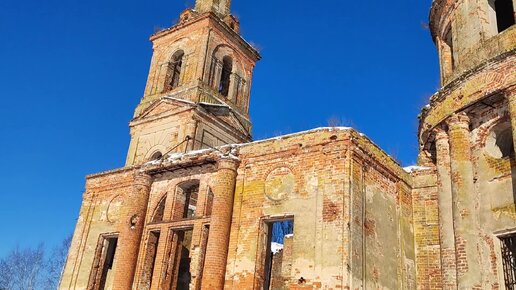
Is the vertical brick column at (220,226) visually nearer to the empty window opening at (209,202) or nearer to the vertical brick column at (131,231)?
the empty window opening at (209,202)

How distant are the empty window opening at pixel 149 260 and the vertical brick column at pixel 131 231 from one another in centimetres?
28

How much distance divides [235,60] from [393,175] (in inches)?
419

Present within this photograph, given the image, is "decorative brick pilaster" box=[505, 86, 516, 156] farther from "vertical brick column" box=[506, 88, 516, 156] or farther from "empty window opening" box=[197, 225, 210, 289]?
"empty window opening" box=[197, 225, 210, 289]

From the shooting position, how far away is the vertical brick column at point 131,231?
13.9 meters

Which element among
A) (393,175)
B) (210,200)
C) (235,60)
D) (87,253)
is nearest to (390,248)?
(393,175)

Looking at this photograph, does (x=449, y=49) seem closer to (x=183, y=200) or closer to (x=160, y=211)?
(x=183, y=200)

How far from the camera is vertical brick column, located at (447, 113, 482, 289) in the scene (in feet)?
33.2

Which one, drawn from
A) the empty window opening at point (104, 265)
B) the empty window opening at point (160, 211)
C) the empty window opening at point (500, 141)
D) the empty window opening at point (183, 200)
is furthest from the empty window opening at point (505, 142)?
the empty window opening at point (104, 265)

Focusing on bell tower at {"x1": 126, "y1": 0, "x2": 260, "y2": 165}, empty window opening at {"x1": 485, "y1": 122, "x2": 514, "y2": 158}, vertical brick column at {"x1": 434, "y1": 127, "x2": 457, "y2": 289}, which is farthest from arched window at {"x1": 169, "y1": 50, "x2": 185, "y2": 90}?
empty window opening at {"x1": 485, "y1": 122, "x2": 514, "y2": 158}

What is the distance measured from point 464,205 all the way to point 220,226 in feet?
18.6

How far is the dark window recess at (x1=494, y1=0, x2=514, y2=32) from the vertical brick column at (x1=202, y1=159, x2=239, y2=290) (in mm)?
7682

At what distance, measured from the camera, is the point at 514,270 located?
10.2 meters

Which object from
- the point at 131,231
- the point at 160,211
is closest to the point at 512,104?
the point at 160,211

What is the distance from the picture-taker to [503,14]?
13141 mm
